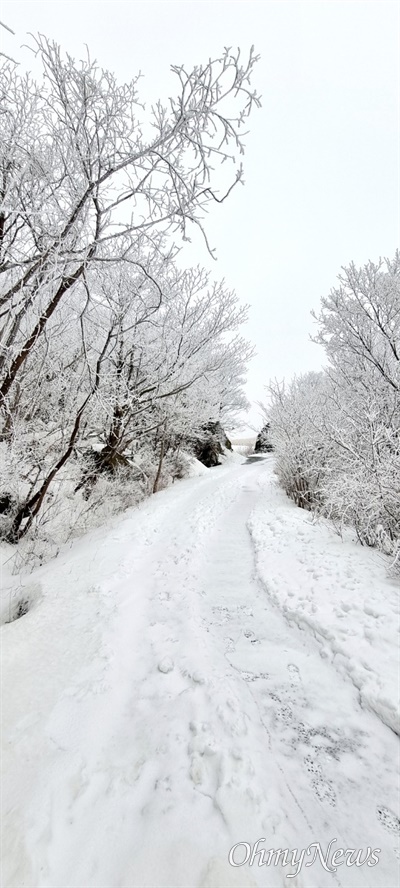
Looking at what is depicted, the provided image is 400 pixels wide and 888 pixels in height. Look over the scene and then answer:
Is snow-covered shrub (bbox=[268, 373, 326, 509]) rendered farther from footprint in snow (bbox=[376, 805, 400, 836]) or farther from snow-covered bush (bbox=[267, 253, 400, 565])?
footprint in snow (bbox=[376, 805, 400, 836])

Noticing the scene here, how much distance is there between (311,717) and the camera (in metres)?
2.23

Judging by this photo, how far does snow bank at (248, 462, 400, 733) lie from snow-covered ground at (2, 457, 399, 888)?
0.02 metres

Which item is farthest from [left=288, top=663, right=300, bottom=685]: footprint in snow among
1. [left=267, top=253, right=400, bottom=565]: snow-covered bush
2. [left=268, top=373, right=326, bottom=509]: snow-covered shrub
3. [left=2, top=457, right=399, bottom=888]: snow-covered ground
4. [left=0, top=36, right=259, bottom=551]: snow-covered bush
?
[left=268, top=373, right=326, bottom=509]: snow-covered shrub

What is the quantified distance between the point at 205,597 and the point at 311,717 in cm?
210

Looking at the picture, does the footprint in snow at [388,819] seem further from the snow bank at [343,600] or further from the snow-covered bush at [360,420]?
the snow-covered bush at [360,420]

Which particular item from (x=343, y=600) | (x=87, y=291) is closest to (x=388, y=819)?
(x=343, y=600)

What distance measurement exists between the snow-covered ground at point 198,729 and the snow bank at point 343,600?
20 millimetres

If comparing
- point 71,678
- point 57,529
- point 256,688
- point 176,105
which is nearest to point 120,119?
point 176,105

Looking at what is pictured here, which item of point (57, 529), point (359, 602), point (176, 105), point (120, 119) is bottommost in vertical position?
point (57, 529)

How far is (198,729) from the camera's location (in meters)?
2.10

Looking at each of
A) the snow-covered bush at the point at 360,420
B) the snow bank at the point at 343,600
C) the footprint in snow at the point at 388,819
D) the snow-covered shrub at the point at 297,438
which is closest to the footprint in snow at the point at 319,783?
the footprint in snow at the point at 388,819

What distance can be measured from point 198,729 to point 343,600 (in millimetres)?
2044

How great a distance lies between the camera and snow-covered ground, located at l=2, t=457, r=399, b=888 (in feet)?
4.83

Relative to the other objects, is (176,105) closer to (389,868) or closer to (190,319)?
(389,868)
